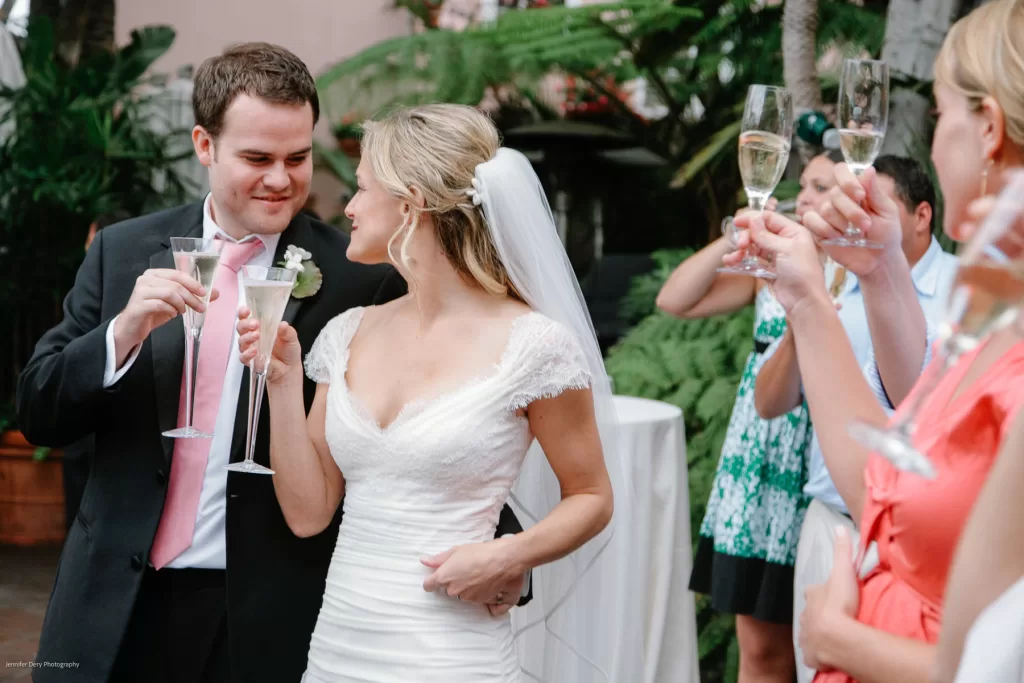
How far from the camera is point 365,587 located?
2.14 metres

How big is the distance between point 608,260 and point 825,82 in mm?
2387

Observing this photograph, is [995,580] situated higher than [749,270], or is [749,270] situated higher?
[749,270]

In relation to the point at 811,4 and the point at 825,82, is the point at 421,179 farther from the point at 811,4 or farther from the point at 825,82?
the point at 825,82

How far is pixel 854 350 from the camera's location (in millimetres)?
3201


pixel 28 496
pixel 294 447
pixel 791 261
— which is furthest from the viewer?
pixel 28 496

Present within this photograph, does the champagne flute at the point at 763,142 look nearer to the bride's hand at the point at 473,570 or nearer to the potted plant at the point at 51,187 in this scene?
the bride's hand at the point at 473,570

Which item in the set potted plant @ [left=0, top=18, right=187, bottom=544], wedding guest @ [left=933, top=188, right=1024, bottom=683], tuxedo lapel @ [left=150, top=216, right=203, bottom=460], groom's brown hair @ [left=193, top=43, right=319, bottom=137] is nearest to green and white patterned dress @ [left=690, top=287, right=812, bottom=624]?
groom's brown hair @ [left=193, top=43, right=319, bottom=137]

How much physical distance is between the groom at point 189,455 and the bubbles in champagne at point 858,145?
0.99 meters

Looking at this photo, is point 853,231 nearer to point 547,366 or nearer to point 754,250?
point 754,250

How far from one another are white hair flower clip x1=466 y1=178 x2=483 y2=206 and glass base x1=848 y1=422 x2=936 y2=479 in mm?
1364

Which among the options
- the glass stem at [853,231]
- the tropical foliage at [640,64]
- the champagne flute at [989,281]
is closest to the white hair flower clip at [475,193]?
the glass stem at [853,231]

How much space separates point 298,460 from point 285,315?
1.17 ft

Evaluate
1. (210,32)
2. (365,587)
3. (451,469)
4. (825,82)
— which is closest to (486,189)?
(451,469)

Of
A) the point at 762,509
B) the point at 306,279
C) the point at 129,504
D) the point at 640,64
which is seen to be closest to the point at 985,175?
the point at 306,279
